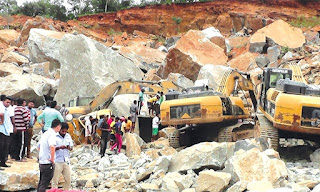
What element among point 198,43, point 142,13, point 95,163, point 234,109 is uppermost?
point 142,13

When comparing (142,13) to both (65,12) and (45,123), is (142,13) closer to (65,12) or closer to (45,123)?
(65,12)

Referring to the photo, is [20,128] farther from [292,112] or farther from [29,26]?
[29,26]

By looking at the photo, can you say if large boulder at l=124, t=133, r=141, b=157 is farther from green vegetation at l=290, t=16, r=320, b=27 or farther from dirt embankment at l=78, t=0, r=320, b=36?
dirt embankment at l=78, t=0, r=320, b=36

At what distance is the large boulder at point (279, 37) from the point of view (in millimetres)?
27938

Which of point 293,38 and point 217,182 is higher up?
point 293,38

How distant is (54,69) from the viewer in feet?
106

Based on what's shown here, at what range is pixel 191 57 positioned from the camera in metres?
26.0

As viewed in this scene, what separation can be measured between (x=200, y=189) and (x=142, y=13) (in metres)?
40.3

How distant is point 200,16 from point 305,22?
1069cm

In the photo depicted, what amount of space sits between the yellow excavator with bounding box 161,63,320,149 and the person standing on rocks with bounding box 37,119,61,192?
4796mm

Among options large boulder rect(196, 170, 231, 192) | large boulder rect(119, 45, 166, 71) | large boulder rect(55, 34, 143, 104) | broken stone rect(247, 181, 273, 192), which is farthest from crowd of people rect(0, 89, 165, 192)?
large boulder rect(119, 45, 166, 71)

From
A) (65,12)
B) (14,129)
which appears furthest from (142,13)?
(14,129)

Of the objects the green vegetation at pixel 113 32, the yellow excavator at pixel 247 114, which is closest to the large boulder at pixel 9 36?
the green vegetation at pixel 113 32

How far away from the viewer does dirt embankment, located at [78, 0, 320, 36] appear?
131 ft
